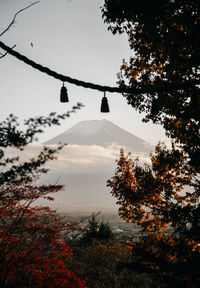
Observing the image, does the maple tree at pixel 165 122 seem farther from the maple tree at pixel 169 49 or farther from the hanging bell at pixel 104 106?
the hanging bell at pixel 104 106

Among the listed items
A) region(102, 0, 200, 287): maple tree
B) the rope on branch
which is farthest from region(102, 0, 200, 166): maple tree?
the rope on branch

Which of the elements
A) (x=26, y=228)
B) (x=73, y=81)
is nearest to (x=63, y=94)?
(x=73, y=81)

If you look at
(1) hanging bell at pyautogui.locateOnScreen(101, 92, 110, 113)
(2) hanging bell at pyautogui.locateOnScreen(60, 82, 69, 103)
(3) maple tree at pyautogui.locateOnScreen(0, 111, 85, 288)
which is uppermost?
(2) hanging bell at pyautogui.locateOnScreen(60, 82, 69, 103)

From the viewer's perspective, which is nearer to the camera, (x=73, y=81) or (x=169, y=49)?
(x=73, y=81)

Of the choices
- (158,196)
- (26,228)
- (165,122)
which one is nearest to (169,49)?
(165,122)

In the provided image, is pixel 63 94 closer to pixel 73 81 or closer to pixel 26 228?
pixel 73 81

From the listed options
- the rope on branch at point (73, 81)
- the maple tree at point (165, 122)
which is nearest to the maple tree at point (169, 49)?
the maple tree at point (165, 122)

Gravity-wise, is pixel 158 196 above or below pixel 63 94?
below

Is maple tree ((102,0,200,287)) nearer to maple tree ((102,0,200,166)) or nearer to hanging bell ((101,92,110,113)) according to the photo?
maple tree ((102,0,200,166))

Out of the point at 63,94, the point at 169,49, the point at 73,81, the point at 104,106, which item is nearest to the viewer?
the point at 73,81

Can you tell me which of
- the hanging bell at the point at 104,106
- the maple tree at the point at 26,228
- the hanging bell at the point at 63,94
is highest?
the hanging bell at the point at 63,94

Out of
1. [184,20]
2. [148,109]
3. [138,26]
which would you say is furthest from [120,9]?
[148,109]

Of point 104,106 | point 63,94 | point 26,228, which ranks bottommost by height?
point 26,228

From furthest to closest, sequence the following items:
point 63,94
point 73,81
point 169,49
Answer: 1. point 169,49
2. point 63,94
3. point 73,81
